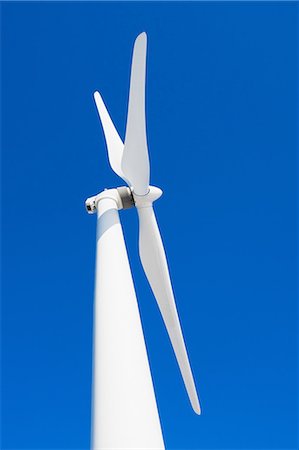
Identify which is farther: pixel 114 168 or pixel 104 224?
pixel 114 168

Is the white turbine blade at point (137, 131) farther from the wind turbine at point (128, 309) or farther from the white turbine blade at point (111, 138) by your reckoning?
the white turbine blade at point (111, 138)

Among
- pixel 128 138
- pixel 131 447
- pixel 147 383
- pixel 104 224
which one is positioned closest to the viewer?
pixel 131 447

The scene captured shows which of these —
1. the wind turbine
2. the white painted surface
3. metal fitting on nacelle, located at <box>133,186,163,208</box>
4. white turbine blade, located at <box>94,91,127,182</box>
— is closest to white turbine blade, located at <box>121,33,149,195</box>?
the wind turbine

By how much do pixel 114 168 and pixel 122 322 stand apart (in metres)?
6.04

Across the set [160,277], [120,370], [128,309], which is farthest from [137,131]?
[120,370]

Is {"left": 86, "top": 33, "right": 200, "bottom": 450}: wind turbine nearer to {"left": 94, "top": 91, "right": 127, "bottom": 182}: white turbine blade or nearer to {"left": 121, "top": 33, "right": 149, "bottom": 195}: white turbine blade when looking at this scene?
{"left": 121, "top": 33, "right": 149, "bottom": 195}: white turbine blade

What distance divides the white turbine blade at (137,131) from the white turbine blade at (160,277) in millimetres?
740

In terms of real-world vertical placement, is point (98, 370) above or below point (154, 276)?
below

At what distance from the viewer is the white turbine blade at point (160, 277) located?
10195mm

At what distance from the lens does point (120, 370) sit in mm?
5988

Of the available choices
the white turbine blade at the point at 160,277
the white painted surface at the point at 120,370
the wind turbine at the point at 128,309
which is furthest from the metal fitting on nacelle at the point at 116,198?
the white painted surface at the point at 120,370

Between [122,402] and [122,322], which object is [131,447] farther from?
[122,322]

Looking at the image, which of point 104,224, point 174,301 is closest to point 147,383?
point 104,224

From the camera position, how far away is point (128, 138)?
9.02 metres
